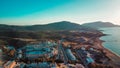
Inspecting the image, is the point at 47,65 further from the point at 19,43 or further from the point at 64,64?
the point at 19,43

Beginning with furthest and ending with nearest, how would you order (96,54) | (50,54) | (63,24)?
(63,24), (96,54), (50,54)

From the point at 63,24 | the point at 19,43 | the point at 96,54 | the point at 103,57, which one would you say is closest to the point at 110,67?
the point at 103,57

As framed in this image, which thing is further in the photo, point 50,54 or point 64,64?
point 50,54

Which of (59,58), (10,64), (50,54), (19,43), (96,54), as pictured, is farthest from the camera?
(19,43)

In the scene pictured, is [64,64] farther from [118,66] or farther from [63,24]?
[63,24]

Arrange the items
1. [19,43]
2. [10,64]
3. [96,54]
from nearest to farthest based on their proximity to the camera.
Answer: [10,64], [96,54], [19,43]

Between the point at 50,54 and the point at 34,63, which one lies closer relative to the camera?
the point at 34,63

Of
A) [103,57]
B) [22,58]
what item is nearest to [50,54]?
[22,58]
